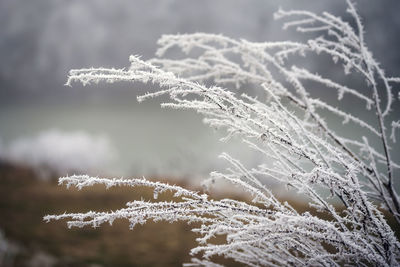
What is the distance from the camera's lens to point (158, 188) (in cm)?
120

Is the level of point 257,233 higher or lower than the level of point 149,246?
lower

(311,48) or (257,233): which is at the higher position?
(311,48)

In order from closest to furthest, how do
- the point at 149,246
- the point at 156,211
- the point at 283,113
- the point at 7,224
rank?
the point at 156,211, the point at 283,113, the point at 149,246, the point at 7,224

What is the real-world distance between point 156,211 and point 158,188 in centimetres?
8

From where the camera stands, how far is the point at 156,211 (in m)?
1.19

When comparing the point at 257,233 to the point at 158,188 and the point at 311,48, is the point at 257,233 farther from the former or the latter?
the point at 311,48

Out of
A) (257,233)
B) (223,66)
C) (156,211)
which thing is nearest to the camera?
(156,211)

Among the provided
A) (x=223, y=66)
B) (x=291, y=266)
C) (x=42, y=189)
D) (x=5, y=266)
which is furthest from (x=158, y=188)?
(x=42, y=189)

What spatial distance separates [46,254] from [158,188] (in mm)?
7743

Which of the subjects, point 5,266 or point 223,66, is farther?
point 5,266

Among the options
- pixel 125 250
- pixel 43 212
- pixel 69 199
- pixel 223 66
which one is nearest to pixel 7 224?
pixel 43 212

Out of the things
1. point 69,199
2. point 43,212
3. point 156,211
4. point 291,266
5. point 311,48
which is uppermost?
point 69,199

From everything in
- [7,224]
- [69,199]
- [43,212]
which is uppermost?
[69,199]

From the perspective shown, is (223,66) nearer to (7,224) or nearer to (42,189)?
(7,224)
